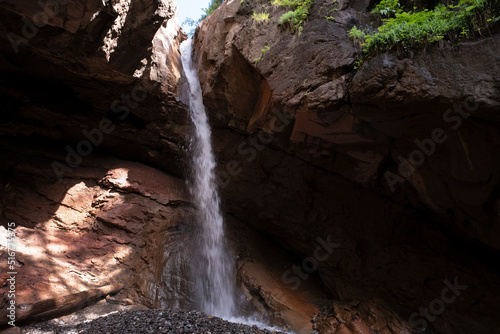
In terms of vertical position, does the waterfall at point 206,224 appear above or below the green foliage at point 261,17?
below

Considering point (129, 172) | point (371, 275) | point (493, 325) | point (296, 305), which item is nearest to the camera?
point (493, 325)

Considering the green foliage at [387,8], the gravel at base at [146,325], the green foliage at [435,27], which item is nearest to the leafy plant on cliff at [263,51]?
the green foliage at [435,27]

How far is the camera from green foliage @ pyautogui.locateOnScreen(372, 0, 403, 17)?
5078 millimetres

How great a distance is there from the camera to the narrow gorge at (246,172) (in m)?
4.23

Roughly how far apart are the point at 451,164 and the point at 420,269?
3.04 m

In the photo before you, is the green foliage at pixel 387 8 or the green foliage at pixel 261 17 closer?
the green foliage at pixel 387 8

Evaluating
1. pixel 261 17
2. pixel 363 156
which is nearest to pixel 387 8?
pixel 261 17

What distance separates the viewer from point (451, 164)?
463 cm

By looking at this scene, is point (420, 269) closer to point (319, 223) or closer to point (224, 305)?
point (319, 223)

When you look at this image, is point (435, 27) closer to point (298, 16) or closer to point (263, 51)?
point (298, 16)

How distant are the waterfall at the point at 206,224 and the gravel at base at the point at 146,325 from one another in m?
2.07

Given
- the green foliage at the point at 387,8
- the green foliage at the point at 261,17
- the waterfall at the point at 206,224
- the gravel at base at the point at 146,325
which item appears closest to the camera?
the gravel at base at the point at 146,325

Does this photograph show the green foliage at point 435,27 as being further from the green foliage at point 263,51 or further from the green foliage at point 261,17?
the green foliage at point 261,17

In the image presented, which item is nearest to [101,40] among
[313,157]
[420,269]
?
[313,157]
